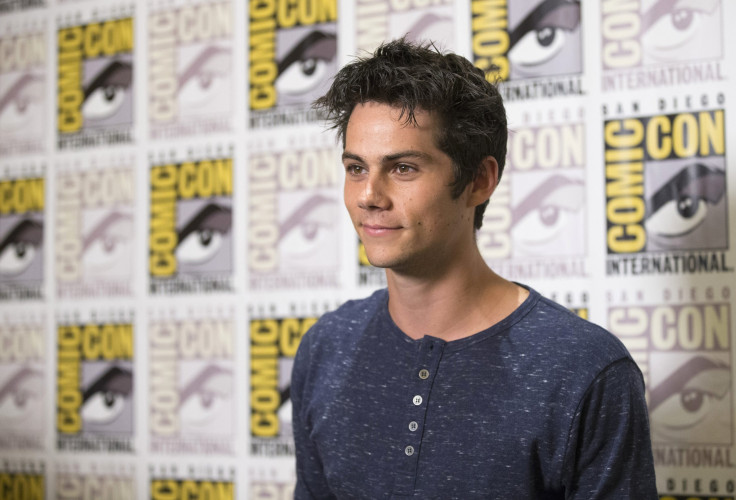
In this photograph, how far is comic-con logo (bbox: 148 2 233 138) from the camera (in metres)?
1.82

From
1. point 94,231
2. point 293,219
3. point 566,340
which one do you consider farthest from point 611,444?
point 94,231

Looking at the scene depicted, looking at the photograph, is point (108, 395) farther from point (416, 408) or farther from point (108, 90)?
point (416, 408)

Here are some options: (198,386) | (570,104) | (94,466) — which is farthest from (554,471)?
(94,466)

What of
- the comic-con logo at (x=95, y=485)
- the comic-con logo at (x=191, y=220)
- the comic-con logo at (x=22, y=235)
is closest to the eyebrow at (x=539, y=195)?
the comic-con logo at (x=191, y=220)

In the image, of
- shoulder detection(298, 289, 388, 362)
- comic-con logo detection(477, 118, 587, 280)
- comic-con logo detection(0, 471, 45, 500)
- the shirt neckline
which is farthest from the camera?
comic-con logo detection(0, 471, 45, 500)

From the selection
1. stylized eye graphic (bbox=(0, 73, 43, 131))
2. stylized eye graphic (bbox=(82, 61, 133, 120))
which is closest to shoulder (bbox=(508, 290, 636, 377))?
A: stylized eye graphic (bbox=(82, 61, 133, 120))

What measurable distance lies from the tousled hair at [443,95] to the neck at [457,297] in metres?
0.11

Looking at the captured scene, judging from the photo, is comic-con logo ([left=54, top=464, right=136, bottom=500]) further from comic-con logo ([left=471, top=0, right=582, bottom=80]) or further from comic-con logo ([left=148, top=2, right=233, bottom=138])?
comic-con logo ([left=471, top=0, right=582, bottom=80])

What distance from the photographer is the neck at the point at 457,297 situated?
1097mm

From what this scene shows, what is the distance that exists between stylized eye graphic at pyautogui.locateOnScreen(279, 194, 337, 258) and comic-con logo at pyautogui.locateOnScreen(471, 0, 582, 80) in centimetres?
44

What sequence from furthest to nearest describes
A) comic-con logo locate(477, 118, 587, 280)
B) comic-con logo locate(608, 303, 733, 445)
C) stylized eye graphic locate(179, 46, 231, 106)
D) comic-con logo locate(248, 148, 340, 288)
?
stylized eye graphic locate(179, 46, 231, 106)
comic-con logo locate(248, 148, 340, 288)
comic-con logo locate(477, 118, 587, 280)
comic-con logo locate(608, 303, 733, 445)

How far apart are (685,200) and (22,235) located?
5.09 ft

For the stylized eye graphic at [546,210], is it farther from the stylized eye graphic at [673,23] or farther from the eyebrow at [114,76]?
the eyebrow at [114,76]

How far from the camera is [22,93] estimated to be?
202 cm
